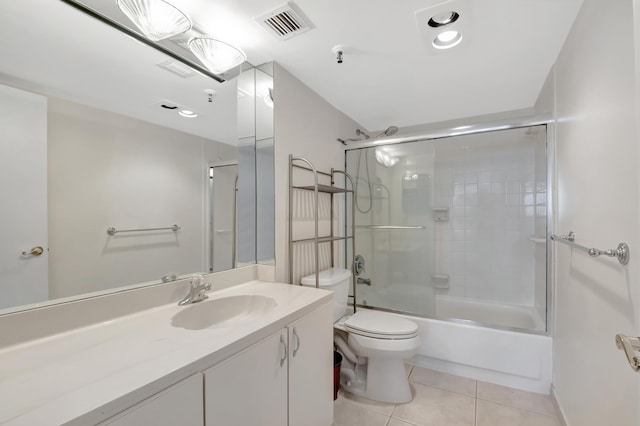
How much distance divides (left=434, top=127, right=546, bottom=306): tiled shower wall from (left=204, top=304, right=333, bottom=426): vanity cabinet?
1.82 meters

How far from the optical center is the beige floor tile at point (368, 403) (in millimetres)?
1650

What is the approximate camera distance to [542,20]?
132cm

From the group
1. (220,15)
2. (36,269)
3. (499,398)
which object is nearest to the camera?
(36,269)

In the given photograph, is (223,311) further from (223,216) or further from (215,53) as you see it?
(215,53)

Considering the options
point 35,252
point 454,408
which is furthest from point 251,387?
point 454,408

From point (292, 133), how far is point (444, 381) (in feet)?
6.89

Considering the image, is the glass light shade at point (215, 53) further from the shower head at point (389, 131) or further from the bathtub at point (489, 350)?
the bathtub at point (489, 350)

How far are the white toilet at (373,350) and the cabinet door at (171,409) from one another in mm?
1095

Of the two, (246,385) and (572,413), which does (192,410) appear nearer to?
(246,385)

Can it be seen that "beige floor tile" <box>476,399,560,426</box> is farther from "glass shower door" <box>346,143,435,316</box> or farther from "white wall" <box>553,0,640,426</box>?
"glass shower door" <box>346,143,435,316</box>

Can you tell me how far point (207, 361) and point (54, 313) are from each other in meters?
0.60

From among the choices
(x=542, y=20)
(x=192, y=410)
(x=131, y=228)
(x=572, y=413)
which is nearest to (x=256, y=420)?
(x=192, y=410)

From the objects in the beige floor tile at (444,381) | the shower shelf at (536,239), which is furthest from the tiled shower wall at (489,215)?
the beige floor tile at (444,381)

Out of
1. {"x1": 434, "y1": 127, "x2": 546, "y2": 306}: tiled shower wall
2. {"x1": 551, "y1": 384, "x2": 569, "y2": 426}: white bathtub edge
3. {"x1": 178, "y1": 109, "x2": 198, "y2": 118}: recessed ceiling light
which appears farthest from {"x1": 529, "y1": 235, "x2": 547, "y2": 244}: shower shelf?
{"x1": 178, "y1": 109, "x2": 198, "y2": 118}: recessed ceiling light
